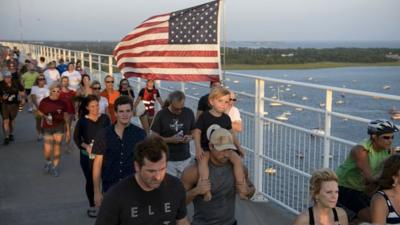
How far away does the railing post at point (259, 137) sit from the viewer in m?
7.44

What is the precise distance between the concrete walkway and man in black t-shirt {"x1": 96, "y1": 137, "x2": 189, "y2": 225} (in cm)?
357

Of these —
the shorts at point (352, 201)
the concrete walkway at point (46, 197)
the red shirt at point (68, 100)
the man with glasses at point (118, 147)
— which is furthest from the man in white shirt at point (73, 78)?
the shorts at point (352, 201)

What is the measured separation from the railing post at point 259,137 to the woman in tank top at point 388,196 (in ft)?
11.1

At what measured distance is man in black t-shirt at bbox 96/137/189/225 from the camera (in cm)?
322

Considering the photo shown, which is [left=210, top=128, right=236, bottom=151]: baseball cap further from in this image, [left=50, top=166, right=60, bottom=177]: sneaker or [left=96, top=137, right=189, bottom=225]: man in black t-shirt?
[left=50, top=166, right=60, bottom=177]: sneaker

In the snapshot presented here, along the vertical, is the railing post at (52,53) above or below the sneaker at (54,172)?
above

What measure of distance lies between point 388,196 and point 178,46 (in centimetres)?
487

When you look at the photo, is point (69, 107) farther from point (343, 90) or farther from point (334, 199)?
point (334, 199)

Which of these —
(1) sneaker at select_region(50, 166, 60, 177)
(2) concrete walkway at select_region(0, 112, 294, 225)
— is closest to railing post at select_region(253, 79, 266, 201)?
(2) concrete walkway at select_region(0, 112, 294, 225)

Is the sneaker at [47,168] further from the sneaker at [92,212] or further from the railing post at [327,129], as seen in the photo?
the railing post at [327,129]

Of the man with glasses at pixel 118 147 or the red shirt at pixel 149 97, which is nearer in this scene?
the man with glasses at pixel 118 147

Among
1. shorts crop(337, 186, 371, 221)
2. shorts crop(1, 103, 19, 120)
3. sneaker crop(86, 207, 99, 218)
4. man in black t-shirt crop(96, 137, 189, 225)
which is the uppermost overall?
man in black t-shirt crop(96, 137, 189, 225)

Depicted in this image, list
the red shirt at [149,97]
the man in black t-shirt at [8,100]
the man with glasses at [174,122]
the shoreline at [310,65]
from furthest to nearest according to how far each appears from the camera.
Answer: the shoreline at [310,65] < the man in black t-shirt at [8,100] < the red shirt at [149,97] < the man with glasses at [174,122]

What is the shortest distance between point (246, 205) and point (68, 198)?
8.17ft
